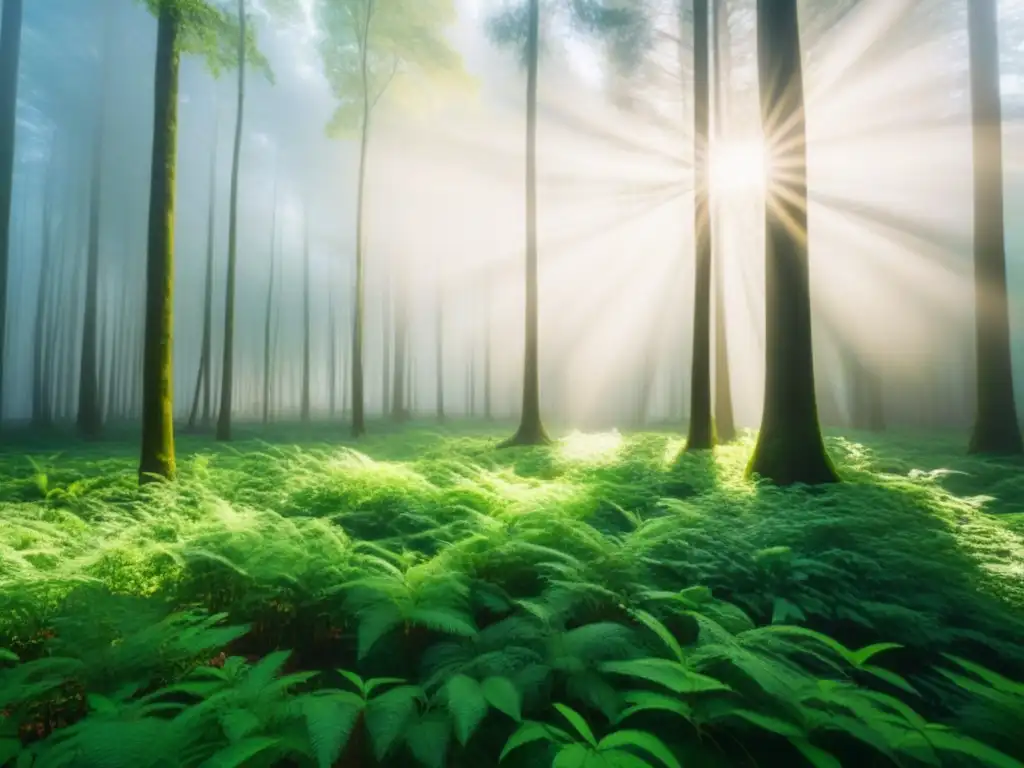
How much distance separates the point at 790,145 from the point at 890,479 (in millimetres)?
5212

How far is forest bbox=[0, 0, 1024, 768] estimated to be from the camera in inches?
92.9

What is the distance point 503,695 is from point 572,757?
52cm

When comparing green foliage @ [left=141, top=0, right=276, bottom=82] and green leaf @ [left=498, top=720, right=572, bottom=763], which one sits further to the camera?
green foliage @ [left=141, top=0, right=276, bottom=82]

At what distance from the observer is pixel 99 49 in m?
23.1

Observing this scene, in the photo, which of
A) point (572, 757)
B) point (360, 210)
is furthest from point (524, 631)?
point (360, 210)

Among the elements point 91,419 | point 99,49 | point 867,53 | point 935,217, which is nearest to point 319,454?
point 91,419

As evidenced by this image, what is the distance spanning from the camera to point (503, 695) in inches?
89.2

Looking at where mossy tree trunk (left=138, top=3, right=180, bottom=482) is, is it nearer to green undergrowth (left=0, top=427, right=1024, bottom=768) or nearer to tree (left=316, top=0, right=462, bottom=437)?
green undergrowth (left=0, top=427, right=1024, bottom=768)

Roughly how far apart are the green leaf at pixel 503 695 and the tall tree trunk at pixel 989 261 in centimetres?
1208

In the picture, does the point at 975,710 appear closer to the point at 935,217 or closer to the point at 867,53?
the point at 867,53

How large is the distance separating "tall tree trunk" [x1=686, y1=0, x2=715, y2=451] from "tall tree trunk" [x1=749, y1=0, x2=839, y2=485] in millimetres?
3162

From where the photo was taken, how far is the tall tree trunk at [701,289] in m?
10.4

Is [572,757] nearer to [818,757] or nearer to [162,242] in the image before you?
[818,757]

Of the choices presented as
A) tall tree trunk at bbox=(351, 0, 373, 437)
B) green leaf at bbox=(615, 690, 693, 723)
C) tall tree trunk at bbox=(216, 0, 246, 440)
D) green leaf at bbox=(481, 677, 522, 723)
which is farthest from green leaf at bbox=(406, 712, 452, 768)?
tall tree trunk at bbox=(216, 0, 246, 440)
